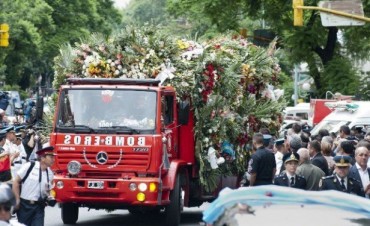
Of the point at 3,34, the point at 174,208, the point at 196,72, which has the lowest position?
the point at 174,208

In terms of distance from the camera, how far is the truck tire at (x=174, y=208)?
1845 centimetres

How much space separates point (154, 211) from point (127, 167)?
319cm

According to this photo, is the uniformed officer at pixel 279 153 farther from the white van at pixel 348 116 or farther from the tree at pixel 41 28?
the tree at pixel 41 28

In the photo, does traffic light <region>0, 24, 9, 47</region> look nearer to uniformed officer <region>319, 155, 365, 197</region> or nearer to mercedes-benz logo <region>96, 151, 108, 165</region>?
mercedes-benz logo <region>96, 151, 108, 165</region>

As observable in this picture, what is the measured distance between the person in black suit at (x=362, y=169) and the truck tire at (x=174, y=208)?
4.20m

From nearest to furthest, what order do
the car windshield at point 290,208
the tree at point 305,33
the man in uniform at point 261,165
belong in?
the car windshield at point 290,208, the man in uniform at point 261,165, the tree at point 305,33

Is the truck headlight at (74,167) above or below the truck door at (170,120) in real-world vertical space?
below

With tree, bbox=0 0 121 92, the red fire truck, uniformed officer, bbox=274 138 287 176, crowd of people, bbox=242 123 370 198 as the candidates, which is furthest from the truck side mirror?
tree, bbox=0 0 121 92

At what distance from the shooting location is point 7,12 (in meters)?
65.2

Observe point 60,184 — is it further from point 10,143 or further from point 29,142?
point 29,142

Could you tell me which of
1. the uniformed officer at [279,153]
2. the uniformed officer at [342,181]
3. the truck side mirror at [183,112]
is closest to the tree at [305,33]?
the uniformed officer at [279,153]

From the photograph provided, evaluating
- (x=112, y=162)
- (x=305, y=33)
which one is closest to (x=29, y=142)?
(x=112, y=162)

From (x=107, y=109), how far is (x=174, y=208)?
6.35 ft

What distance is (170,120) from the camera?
18609 millimetres
